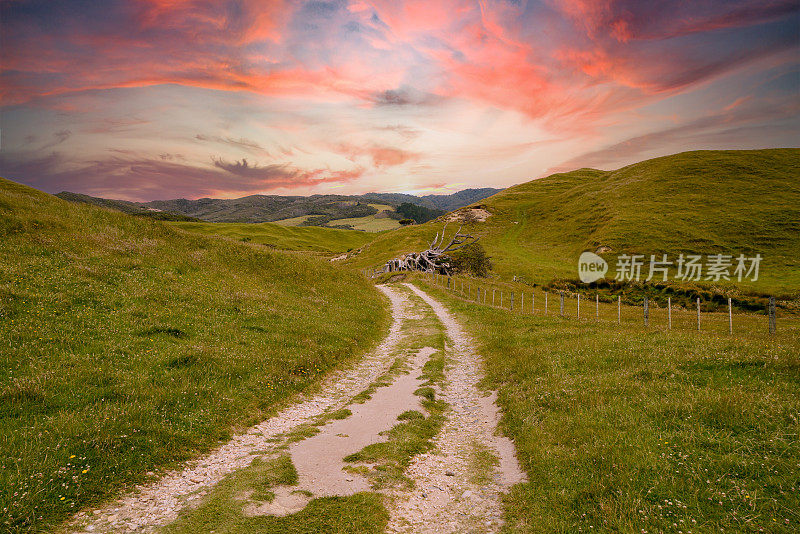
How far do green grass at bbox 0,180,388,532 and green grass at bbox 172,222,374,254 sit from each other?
115m

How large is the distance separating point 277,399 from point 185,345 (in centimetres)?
494

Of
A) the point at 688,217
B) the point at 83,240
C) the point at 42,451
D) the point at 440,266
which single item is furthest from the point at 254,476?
the point at 688,217

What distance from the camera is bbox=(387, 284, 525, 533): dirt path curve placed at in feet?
23.6

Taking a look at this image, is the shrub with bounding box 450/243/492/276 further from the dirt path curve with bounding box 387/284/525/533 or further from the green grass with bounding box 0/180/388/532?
the dirt path curve with bounding box 387/284/525/533

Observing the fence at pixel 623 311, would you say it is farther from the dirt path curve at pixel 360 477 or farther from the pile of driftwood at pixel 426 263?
the dirt path curve at pixel 360 477

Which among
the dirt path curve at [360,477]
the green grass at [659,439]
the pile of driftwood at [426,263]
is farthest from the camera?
the pile of driftwood at [426,263]

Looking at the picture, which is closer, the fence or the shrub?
the fence

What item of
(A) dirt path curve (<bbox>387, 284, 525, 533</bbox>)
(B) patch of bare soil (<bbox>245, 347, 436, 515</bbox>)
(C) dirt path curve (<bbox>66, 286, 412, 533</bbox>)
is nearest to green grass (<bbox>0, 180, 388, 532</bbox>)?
(C) dirt path curve (<bbox>66, 286, 412, 533</bbox>)

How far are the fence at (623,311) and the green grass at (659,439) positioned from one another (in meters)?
14.8

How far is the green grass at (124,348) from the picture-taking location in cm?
812

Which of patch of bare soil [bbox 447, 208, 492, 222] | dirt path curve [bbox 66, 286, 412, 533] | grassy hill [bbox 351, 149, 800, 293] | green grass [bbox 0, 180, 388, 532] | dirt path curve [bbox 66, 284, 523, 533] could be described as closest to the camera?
dirt path curve [bbox 66, 286, 412, 533]

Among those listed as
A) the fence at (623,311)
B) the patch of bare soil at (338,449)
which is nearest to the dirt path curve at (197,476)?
the patch of bare soil at (338,449)

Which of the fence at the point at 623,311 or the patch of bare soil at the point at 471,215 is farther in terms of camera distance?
the patch of bare soil at the point at 471,215

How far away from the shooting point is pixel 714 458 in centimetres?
725
